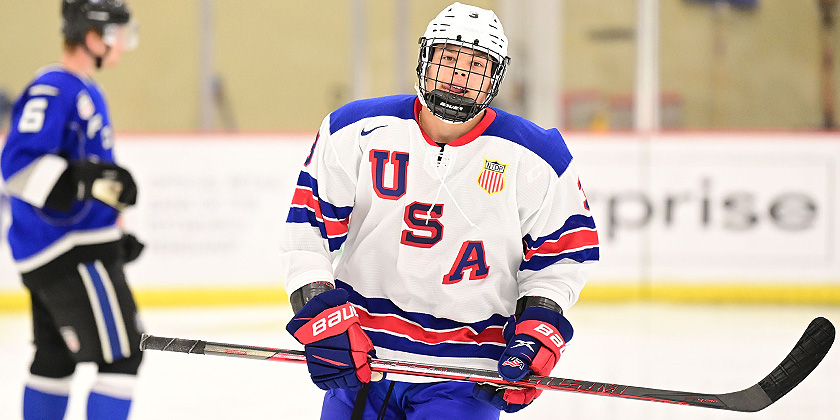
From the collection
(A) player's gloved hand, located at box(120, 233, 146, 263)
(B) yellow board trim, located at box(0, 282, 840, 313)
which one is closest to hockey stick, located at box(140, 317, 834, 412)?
(A) player's gloved hand, located at box(120, 233, 146, 263)

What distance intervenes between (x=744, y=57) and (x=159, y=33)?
12.9 feet

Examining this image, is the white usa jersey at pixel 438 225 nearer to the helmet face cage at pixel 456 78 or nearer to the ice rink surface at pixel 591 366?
the helmet face cage at pixel 456 78

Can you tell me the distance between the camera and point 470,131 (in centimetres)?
161

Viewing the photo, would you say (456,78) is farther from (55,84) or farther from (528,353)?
(55,84)

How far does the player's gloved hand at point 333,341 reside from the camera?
1510mm

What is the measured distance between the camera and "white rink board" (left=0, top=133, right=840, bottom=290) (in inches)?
216

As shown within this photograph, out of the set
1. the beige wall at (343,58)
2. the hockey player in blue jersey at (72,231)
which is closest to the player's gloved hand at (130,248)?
the hockey player in blue jersey at (72,231)

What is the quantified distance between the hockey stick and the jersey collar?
361mm

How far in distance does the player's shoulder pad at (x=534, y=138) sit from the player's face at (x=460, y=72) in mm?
73

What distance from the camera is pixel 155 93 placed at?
274 inches

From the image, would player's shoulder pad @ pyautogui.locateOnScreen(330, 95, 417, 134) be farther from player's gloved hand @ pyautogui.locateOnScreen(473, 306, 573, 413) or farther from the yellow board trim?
the yellow board trim

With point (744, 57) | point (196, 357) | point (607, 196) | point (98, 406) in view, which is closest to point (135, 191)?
point (98, 406)

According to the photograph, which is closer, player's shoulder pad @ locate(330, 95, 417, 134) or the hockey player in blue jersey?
player's shoulder pad @ locate(330, 95, 417, 134)

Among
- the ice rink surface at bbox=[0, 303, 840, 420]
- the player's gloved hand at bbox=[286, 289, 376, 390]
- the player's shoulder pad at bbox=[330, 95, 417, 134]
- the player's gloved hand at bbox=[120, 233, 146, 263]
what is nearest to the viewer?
the player's gloved hand at bbox=[286, 289, 376, 390]
